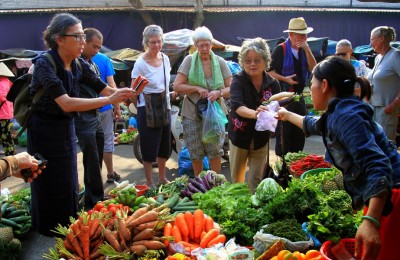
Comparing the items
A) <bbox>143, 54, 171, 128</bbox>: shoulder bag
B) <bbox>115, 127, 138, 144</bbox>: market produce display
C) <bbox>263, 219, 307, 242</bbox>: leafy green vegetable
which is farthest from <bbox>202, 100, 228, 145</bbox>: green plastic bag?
<bbox>115, 127, 138, 144</bbox>: market produce display

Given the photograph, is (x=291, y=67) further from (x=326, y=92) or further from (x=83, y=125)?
(x=326, y=92)

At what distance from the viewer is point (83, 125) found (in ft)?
17.9

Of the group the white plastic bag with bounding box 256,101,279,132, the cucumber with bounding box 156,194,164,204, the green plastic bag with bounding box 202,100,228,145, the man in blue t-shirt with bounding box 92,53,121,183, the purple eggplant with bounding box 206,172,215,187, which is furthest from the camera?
the man in blue t-shirt with bounding box 92,53,121,183

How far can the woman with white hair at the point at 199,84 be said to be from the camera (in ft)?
18.6

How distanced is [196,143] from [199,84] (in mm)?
811

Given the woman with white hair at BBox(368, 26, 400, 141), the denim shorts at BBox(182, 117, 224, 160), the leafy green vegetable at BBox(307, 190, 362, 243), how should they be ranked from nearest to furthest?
the leafy green vegetable at BBox(307, 190, 362, 243), the denim shorts at BBox(182, 117, 224, 160), the woman with white hair at BBox(368, 26, 400, 141)

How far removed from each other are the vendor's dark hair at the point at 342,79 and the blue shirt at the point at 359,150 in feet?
0.32

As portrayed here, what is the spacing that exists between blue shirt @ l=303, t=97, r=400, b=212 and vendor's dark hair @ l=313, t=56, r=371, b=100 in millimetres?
98

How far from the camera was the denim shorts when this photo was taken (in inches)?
229

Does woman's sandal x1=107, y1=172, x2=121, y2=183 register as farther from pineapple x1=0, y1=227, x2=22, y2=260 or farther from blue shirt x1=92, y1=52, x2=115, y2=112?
pineapple x1=0, y1=227, x2=22, y2=260

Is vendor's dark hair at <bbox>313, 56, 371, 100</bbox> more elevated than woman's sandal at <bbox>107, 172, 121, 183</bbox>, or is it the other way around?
vendor's dark hair at <bbox>313, 56, 371, 100</bbox>

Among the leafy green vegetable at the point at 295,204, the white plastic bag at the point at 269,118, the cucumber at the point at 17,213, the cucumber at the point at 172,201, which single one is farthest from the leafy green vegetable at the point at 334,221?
the cucumber at the point at 17,213

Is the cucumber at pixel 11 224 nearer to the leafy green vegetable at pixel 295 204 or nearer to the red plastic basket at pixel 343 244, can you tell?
the leafy green vegetable at pixel 295 204

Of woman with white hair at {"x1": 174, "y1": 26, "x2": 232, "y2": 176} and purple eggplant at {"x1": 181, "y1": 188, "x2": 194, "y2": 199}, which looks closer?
purple eggplant at {"x1": 181, "y1": 188, "x2": 194, "y2": 199}
